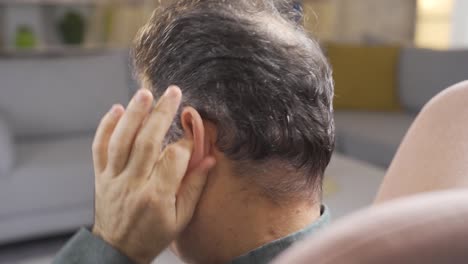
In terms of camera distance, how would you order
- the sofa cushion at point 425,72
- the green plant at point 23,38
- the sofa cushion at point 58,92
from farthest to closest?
1. the green plant at point 23,38
2. the sofa cushion at point 425,72
3. the sofa cushion at point 58,92

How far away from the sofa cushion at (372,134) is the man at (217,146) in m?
2.37

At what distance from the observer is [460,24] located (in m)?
4.80

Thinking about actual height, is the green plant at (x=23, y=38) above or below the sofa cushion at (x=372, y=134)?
above

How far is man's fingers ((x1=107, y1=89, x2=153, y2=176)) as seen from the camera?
689 millimetres

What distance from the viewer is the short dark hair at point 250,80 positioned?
0.73 metres

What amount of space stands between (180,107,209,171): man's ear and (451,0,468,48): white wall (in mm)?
4415

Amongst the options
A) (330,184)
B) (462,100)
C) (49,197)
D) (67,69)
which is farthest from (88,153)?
(462,100)

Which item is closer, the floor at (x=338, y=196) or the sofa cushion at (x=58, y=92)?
the floor at (x=338, y=196)

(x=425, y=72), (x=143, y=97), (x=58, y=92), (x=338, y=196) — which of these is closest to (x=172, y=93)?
(x=143, y=97)

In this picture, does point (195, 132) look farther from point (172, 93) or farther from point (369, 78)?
point (369, 78)

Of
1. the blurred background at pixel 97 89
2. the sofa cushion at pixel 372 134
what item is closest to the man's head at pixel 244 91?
the blurred background at pixel 97 89

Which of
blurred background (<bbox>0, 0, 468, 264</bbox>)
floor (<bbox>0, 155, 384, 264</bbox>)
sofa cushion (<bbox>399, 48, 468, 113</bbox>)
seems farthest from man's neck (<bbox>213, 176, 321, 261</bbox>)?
sofa cushion (<bbox>399, 48, 468, 113</bbox>)

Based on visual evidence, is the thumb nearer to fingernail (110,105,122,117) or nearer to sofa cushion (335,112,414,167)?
fingernail (110,105,122,117)

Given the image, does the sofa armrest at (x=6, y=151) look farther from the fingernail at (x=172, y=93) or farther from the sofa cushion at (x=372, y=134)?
the fingernail at (x=172, y=93)
